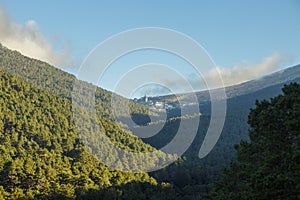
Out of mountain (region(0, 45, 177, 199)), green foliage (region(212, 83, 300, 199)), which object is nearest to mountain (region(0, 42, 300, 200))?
mountain (region(0, 45, 177, 199))

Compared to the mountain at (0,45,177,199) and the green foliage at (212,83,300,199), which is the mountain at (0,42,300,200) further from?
the green foliage at (212,83,300,199)

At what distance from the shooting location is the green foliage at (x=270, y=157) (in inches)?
598

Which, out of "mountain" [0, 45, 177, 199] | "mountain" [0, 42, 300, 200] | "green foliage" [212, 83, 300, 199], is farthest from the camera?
"mountain" [0, 42, 300, 200]

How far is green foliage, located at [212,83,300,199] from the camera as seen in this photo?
15184 millimetres

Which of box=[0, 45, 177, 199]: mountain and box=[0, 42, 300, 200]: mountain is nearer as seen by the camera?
box=[0, 45, 177, 199]: mountain

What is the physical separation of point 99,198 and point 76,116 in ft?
255

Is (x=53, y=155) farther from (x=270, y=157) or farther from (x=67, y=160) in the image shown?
→ (x=270, y=157)

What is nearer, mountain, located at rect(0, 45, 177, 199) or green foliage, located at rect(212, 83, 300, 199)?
green foliage, located at rect(212, 83, 300, 199)

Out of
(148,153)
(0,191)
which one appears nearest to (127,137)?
(148,153)

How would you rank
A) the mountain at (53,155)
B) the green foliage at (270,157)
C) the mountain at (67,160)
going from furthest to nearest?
the mountain at (67,160), the mountain at (53,155), the green foliage at (270,157)

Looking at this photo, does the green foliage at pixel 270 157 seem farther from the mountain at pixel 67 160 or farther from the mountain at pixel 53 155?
the mountain at pixel 53 155

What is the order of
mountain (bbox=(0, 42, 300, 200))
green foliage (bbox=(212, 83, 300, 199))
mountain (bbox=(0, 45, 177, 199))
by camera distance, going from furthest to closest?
mountain (bbox=(0, 42, 300, 200)), mountain (bbox=(0, 45, 177, 199)), green foliage (bbox=(212, 83, 300, 199))

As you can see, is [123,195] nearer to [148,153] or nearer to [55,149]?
[55,149]

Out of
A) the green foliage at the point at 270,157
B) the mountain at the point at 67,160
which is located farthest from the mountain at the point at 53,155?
the green foliage at the point at 270,157
